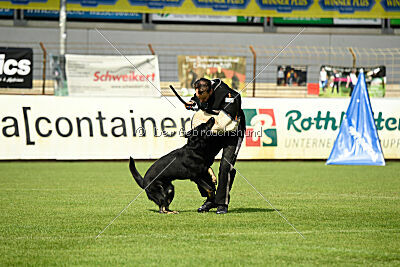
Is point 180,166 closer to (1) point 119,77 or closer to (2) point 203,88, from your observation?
(2) point 203,88

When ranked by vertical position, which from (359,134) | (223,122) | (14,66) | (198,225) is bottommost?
(198,225)

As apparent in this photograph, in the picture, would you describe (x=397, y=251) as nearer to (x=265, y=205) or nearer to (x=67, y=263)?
(x=67, y=263)

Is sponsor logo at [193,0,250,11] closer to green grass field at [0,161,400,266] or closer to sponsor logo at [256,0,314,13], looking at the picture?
sponsor logo at [256,0,314,13]

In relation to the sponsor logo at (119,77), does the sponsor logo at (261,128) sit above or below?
below

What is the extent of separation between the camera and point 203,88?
851 centimetres

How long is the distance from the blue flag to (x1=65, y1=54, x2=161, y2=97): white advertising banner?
17.5 feet

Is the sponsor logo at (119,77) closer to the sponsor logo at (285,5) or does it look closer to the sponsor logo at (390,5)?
the sponsor logo at (285,5)

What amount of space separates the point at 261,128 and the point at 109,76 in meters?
4.55

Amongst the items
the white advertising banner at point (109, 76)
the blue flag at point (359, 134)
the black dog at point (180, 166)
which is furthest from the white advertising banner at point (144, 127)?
the black dog at point (180, 166)

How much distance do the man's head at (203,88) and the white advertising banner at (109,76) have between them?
36.1 ft

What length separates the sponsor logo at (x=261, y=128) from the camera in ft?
63.3

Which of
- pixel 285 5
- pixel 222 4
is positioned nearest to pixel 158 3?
pixel 222 4

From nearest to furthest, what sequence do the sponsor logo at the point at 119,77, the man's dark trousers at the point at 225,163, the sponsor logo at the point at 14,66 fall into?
the man's dark trousers at the point at 225,163, the sponsor logo at the point at 14,66, the sponsor logo at the point at 119,77

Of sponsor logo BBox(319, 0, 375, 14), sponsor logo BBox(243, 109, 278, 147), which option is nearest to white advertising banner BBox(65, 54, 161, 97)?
sponsor logo BBox(243, 109, 278, 147)
